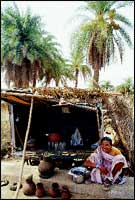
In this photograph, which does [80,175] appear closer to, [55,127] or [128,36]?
[55,127]

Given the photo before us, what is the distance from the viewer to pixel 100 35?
19953mm

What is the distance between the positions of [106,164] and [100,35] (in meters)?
13.5

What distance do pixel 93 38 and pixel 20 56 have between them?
6629 mm

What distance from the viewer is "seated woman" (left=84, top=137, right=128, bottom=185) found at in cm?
734

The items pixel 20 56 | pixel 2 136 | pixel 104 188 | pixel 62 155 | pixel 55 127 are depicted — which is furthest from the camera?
pixel 20 56

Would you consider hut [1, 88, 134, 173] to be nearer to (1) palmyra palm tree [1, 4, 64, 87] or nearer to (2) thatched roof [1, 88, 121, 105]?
(2) thatched roof [1, 88, 121, 105]

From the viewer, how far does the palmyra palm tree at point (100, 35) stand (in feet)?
66.0

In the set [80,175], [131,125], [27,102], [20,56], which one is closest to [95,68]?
[20,56]

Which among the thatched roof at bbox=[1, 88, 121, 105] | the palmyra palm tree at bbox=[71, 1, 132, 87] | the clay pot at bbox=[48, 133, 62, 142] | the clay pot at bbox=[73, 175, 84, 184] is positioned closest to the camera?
the clay pot at bbox=[73, 175, 84, 184]

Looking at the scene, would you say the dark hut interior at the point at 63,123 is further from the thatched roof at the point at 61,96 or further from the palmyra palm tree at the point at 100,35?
the palmyra palm tree at the point at 100,35

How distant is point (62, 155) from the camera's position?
28.1 ft

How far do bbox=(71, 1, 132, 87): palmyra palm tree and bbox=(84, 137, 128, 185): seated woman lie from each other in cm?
1284

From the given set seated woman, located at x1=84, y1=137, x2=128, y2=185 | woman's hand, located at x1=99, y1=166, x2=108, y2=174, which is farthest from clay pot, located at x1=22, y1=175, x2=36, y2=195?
woman's hand, located at x1=99, y1=166, x2=108, y2=174

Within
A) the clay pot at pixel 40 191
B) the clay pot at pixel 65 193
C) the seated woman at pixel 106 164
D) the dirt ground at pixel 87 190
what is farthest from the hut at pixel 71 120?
the clay pot at pixel 65 193
